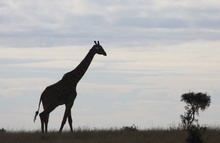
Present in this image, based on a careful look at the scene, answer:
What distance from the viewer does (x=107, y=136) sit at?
21656 millimetres

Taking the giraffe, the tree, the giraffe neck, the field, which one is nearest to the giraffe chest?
the giraffe

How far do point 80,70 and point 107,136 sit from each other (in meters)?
4.51

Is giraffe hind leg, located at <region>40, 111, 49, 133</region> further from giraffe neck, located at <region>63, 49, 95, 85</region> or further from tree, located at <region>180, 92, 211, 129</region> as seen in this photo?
tree, located at <region>180, 92, 211, 129</region>

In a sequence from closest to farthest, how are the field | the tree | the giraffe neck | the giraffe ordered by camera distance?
the field, the giraffe, the giraffe neck, the tree

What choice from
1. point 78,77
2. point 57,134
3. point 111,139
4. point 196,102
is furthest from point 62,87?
point 196,102

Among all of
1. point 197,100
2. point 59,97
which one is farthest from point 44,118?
point 197,100

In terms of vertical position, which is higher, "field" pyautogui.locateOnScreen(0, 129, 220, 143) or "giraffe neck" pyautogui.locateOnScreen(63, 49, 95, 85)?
"giraffe neck" pyautogui.locateOnScreen(63, 49, 95, 85)


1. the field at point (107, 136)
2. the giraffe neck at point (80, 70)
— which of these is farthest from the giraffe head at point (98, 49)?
the field at point (107, 136)

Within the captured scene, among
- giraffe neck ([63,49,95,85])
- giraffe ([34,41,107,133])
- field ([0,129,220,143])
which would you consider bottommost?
field ([0,129,220,143])

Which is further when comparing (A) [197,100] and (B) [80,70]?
(A) [197,100]

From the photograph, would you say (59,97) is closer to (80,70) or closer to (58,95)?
(58,95)

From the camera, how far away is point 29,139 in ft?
69.8

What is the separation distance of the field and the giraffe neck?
2.61 m

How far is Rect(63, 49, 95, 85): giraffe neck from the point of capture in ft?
81.9
